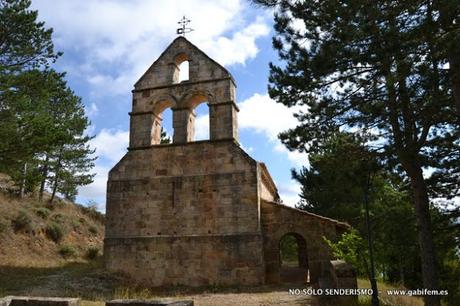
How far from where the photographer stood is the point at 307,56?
9.58m

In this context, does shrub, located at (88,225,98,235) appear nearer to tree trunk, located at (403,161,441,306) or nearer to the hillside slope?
the hillside slope

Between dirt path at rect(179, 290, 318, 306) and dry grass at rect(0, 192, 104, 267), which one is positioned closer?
dirt path at rect(179, 290, 318, 306)

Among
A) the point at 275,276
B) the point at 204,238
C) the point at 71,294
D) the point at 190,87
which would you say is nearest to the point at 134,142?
the point at 190,87

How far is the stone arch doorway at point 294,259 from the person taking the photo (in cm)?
1465

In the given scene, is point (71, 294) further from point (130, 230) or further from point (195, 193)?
point (195, 193)

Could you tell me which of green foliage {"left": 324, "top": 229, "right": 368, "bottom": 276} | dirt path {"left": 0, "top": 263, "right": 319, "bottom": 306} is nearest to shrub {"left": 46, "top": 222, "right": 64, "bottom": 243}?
dirt path {"left": 0, "top": 263, "right": 319, "bottom": 306}

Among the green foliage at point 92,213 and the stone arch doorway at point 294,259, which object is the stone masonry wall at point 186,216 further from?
the green foliage at point 92,213

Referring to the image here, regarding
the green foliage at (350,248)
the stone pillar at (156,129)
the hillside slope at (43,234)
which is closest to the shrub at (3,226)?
the hillside slope at (43,234)

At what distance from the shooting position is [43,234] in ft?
67.9

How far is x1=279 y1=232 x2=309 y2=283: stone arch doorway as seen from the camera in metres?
14.6

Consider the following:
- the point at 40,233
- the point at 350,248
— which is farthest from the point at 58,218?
the point at 350,248

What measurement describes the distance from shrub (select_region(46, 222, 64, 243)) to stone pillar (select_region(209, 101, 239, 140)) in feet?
40.8

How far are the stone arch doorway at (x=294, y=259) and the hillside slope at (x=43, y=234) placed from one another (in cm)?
1076

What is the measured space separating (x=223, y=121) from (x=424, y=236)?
7.87m
